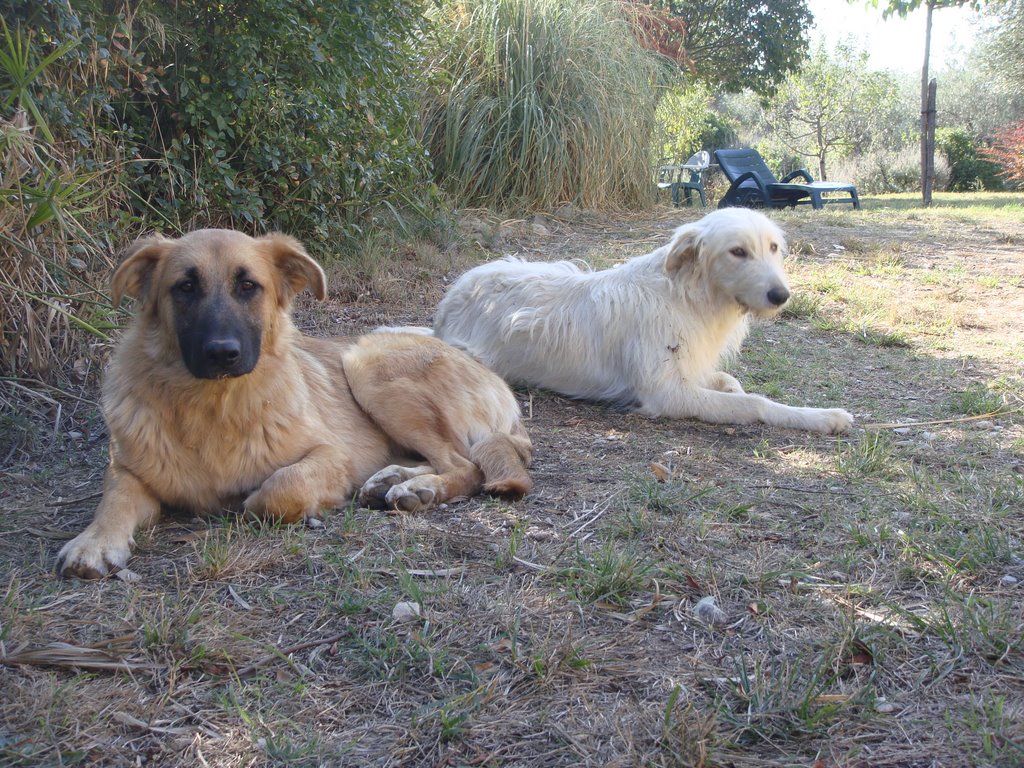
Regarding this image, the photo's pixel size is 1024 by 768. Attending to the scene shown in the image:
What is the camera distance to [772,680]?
2182 millimetres

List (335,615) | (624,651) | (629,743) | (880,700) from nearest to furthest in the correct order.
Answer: (629,743)
(880,700)
(624,651)
(335,615)

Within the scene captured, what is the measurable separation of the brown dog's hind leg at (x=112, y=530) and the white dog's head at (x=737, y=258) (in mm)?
3586

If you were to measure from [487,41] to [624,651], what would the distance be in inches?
396

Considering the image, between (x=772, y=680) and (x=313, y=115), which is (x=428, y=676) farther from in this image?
(x=313, y=115)

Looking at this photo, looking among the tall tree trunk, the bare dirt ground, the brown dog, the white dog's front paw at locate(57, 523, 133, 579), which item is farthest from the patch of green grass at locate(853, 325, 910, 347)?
the tall tree trunk

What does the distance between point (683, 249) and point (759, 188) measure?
39.4 feet

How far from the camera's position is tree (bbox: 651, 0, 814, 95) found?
23312 millimetres

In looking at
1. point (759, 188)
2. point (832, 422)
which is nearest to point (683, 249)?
point (832, 422)

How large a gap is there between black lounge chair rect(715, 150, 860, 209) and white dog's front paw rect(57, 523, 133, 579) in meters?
14.6

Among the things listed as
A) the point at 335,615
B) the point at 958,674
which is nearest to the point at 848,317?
the point at 958,674

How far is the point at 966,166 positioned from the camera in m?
25.2

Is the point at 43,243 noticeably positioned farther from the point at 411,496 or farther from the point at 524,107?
the point at 524,107

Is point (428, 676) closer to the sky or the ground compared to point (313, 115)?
closer to the ground

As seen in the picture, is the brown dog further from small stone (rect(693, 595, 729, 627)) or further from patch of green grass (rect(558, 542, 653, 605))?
small stone (rect(693, 595, 729, 627))
